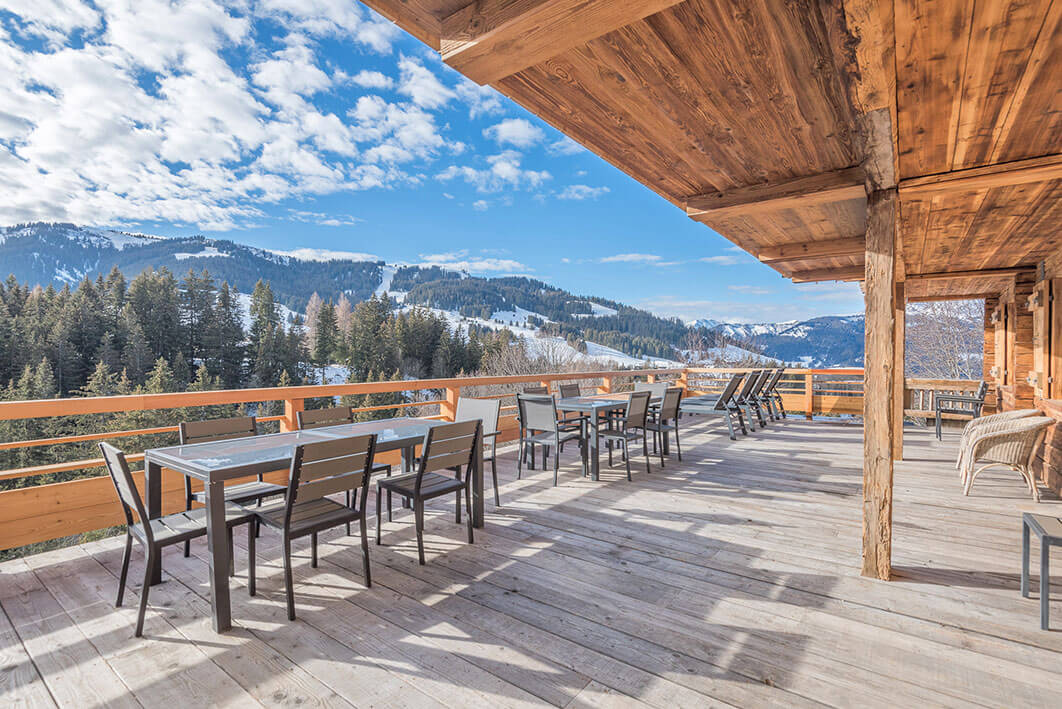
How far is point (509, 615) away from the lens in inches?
87.8

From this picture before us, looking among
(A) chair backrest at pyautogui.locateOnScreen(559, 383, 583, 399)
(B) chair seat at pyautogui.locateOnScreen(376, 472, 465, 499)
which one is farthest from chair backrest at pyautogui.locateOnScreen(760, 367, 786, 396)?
(B) chair seat at pyautogui.locateOnScreen(376, 472, 465, 499)

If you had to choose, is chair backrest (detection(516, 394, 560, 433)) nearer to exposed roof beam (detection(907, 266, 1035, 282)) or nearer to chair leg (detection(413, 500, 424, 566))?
chair leg (detection(413, 500, 424, 566))

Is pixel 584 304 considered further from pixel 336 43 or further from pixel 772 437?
pixel 772 437

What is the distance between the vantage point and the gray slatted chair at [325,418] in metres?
3.54

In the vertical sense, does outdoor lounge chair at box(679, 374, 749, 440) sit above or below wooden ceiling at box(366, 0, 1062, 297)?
below

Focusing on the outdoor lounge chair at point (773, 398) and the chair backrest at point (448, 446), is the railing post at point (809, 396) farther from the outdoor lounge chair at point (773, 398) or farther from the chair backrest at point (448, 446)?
the chair backrest at point (448, 446)

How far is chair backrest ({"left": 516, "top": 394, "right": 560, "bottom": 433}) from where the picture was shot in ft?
15.0

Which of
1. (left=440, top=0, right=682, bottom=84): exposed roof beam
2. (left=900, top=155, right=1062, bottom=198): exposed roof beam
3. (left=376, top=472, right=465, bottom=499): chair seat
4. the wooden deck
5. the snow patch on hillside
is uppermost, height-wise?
the snow patch on hillside

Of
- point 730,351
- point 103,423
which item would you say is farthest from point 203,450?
point 730,351

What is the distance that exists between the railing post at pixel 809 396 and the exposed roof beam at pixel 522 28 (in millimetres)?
9241

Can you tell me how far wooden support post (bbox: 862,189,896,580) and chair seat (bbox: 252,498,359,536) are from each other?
2.70 meters

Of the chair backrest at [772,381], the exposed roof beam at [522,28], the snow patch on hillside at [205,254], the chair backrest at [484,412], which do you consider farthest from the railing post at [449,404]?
the snow patch on hillside at [205,254]

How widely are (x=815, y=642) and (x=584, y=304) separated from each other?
62595 mm

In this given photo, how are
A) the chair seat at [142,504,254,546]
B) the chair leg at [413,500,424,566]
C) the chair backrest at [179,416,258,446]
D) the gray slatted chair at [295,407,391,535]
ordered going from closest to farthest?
1. the chair seat at [142,504,254,546]
2. the chair leg at [413,500,424,566]
3. the chair backrest at [179,416,258,446]
4. the gray slatted chair at [295,407,391,535]
